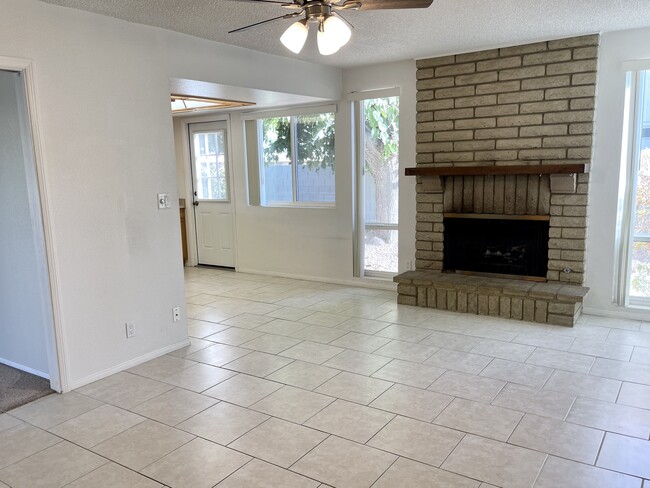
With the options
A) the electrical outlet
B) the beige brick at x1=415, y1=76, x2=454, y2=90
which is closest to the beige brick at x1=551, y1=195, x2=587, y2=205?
the beige brick at x1=415, y1=76, x2=454, y2=90

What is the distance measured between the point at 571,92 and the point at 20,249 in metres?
4.49

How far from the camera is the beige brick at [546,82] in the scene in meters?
4.28

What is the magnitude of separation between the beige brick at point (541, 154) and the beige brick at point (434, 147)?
27.3 inches

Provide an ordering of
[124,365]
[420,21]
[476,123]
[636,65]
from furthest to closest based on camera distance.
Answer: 1. [476,123]
2. [636,65]
3. [420,21]
4. [124,365]

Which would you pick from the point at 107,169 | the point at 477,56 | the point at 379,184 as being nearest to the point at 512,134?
the point at 477,56

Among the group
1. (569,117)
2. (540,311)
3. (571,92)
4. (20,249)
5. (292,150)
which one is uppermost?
(571,92)

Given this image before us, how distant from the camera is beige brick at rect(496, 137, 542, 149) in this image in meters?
4.48

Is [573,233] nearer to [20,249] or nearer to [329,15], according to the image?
[329,15]

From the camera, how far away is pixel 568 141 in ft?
14.2

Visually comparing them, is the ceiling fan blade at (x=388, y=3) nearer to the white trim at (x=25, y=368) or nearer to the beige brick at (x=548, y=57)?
the beige brick at (x=548, y=57)

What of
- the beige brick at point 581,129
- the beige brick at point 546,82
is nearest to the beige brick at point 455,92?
the beige brick at point 546,82

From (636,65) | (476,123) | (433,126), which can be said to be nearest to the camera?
(636,65)

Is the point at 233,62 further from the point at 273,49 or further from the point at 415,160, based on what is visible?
the point at 415,160

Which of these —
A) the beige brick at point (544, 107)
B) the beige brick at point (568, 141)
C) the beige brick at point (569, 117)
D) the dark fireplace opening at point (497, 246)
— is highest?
the beige brick at point (544, 107)
